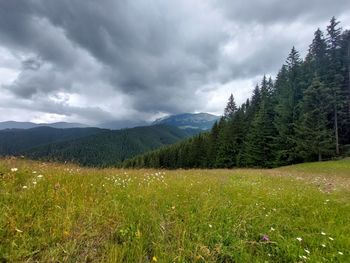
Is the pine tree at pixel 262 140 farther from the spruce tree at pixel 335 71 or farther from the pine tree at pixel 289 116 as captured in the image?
the spruce tree at pixel 335 71

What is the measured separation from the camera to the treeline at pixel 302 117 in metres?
30.4

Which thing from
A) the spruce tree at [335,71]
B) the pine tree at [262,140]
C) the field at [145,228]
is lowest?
the field at [145,228]

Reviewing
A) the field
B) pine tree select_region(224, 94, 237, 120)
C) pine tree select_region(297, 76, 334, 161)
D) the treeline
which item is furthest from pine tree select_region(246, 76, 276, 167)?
the field

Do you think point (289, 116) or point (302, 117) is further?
point (289, 116)

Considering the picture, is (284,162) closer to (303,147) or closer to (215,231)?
(303,147)

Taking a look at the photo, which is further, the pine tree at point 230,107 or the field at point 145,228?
the pine tree at point 230,107

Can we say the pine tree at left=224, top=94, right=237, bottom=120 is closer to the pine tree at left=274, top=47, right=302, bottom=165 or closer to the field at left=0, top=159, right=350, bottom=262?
the pine tree at left=274, top=47, right=302, bottom=165

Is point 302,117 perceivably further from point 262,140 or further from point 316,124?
point 262,140

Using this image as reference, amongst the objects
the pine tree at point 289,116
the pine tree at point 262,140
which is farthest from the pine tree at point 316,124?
the pine tree at point 262,140

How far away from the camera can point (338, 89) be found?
30.8m

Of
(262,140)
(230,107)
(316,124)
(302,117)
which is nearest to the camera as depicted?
(316,124)

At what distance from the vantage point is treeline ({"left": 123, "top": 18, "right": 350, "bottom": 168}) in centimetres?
3044

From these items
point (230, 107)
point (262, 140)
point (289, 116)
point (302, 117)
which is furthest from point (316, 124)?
point (230, 107)

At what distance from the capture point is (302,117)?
31.7m
